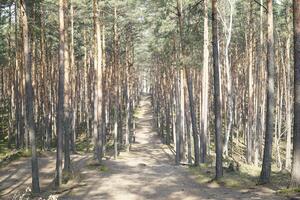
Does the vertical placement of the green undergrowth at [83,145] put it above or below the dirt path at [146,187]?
below

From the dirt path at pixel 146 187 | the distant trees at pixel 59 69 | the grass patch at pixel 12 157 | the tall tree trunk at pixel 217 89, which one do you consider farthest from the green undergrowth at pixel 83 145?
the tall tree trunk at pixel 217 89

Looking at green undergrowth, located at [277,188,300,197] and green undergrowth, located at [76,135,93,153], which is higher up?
green undergrowth, located at [277,188,300,197]

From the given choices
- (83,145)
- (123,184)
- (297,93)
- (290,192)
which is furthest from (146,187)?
(83,145)

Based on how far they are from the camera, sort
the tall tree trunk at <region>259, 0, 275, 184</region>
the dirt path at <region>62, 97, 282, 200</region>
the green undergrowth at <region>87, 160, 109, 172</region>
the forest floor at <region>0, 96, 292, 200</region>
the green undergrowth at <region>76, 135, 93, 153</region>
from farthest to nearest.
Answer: the green undergrowth at <region>76, 135, 93, 153</region>, the green undergrowth at <region>87, 160, 109, 172</region>, the tall tree trunk at <region>259, 0, 275, 184</region>, the forest floor at <region>0, 96, 292, 200</region>, the dirt path at <region>62, 97, 282, 200</region>

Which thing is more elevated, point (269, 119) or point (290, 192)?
point (269, 119)

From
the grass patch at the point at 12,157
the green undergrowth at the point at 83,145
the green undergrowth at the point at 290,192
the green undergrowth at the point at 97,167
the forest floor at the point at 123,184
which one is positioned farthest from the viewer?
the green undergrowth at the point at 83,145

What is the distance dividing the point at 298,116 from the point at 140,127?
46.7 metres

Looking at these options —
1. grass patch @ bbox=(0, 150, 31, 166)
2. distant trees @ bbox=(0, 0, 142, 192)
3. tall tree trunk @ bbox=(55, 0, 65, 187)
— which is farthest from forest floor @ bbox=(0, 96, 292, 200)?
distant trees @ bbox=(0, 0, 142, 192)

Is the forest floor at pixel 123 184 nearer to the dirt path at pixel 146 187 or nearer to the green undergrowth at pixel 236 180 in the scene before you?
the dirt path at pixel 146 187

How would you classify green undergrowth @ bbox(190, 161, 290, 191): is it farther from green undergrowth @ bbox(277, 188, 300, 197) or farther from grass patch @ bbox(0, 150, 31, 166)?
grass patch @ bbox(0, 150, 31, 166)

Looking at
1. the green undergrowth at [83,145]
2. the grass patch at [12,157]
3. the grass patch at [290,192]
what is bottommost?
the green undergrowth at [83,145]

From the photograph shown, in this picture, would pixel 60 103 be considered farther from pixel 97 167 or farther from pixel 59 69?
pixel 97 167

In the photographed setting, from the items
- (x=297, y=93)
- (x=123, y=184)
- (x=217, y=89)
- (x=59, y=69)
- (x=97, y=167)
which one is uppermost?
(x=59, y=69)

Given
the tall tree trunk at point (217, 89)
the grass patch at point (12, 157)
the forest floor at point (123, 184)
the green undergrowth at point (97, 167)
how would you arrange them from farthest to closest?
the grass patch at point (12, 157)
the green undergrowth at point (97, 167)
the tall tree trunk at point (217, 89)
the forest floor at point (123, 184)
